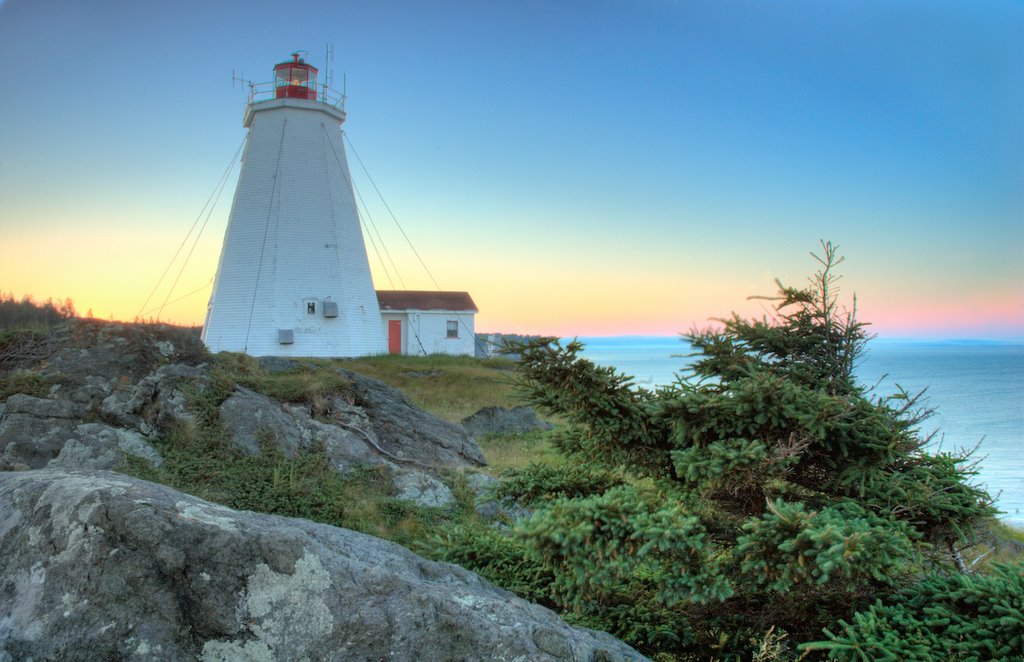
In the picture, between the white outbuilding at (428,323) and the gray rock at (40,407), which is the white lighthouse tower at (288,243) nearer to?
the white outbuilding at (428,323)

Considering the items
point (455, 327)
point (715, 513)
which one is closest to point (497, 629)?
point (715, 513)

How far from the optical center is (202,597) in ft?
9.74

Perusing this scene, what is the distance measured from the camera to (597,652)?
3.33 m

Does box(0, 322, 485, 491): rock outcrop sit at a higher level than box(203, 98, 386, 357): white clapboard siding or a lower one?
lower

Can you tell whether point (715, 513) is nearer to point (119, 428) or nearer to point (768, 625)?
point (768, 625)

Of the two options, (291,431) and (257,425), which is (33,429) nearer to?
(257,425)

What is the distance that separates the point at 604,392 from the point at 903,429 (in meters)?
2.23

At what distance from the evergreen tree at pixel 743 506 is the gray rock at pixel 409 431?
606cm

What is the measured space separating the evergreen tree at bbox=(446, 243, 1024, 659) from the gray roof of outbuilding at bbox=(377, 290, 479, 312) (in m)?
36.2

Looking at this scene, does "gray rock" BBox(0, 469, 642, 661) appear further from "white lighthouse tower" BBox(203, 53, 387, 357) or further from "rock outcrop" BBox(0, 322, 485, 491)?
"white lighthouse tower" BBox(203, 53, 387, 357)

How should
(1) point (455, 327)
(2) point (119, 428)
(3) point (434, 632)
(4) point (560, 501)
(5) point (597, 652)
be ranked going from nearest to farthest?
(3) point (434, 632)
(5) point (597, 652)
(4) point (560, 501)
(2) point (119, 428)
(1) point (455, 327)

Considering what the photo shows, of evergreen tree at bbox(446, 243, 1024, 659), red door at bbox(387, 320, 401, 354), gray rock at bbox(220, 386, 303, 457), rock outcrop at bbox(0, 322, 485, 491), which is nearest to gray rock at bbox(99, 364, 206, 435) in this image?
rock outcrop at bbox(0, 322, 485, 491)

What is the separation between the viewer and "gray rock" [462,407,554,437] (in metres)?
18.2

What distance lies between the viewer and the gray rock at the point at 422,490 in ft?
32.3
